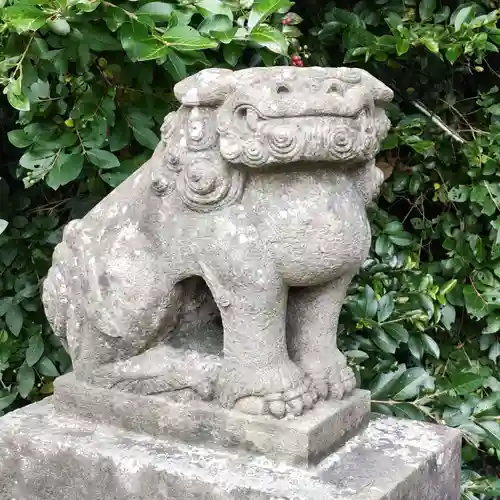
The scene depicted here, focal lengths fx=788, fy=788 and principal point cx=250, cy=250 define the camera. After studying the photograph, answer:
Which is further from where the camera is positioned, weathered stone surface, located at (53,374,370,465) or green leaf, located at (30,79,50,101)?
green leaf, located at (30,79,50,101)

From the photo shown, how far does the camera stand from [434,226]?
2305 mm

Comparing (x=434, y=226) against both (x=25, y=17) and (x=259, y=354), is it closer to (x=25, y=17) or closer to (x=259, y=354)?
(x=259, y=354)

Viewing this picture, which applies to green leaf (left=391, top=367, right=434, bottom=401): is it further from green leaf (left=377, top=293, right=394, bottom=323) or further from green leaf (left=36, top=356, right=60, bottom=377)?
green leaf (left=36, top=356, right=60, bottom=377)

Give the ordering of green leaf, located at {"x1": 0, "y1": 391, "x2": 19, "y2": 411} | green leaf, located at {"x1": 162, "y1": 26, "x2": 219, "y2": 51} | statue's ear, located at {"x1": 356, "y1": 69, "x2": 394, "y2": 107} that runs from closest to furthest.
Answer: statue's ear, located at {"x1": 356, "y1": 69, "x2": 394, "y2": 107}, green leaf, located at {"x1": 162, "y1": 26, "x2": 219, "y2": 51}, green leaf, located at {"x1": 0, "y1": 391, "x2": 19, "y2": 411}

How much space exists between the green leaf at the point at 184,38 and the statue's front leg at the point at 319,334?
0.51 m

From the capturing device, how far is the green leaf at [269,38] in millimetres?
1569

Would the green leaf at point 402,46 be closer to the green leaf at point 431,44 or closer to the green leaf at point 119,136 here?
the green leaf at point 431,44

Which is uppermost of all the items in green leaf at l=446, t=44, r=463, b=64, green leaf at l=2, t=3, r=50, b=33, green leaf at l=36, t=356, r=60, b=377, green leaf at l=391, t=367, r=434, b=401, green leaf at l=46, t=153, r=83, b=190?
green leaf at l=2, t=3, r=50, b=33

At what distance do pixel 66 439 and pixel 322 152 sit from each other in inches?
26.2

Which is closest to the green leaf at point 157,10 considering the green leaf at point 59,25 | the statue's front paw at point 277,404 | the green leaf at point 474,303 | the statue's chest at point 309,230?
the green leaf at point 59,25

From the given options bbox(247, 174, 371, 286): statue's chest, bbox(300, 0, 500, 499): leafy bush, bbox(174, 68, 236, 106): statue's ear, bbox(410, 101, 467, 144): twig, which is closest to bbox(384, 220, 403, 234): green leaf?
bbox(300, 0, 500, 499): leafy bush

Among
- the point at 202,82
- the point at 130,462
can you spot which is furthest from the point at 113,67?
the point at 130,462

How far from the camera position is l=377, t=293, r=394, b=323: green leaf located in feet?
6.29

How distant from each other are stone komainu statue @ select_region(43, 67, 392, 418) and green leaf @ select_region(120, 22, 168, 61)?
0.88 feet
